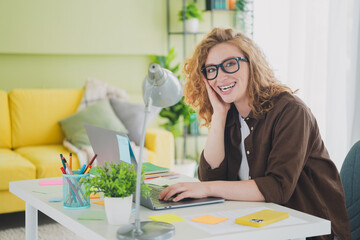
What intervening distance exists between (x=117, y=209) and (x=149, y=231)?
138 millimetres

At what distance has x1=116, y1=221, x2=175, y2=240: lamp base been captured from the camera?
1.27m

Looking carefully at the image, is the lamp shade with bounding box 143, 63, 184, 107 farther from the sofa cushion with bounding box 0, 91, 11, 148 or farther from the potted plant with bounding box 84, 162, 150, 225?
the sofa cushion with bounding box 0, 91, 11, 148

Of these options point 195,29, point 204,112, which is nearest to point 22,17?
point 195,29

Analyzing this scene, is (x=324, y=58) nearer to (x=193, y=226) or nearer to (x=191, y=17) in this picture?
(x=191, y=17)

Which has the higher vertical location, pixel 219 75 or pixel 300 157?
pixel 219 75

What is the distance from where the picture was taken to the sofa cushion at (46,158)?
352cm

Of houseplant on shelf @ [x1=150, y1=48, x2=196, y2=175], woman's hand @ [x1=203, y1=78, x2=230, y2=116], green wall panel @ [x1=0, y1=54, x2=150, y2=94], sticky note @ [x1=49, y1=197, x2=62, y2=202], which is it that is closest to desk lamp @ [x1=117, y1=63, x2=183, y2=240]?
sticky note @ [x1=49, y1=197, x2=62, y2=202]

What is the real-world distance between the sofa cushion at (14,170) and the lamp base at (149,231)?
7.29 feet

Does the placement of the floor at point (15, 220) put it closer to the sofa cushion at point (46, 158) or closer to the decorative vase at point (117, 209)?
the sofa cushion at point (46, 158)

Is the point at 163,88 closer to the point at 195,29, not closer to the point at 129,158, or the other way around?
the point at 129,158

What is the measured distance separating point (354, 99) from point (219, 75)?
163 cm

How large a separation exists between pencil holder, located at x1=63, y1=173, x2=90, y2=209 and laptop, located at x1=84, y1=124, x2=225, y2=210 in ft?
0.40

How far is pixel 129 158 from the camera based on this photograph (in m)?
1.59

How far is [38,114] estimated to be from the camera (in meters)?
4.24
